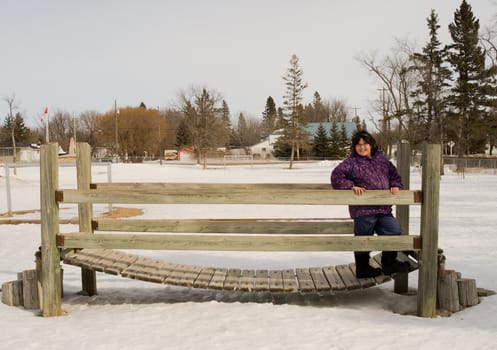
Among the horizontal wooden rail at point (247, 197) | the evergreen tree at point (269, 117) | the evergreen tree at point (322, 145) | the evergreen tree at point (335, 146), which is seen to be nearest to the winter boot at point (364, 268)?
the horizontal wooden rail at point (247, 197)

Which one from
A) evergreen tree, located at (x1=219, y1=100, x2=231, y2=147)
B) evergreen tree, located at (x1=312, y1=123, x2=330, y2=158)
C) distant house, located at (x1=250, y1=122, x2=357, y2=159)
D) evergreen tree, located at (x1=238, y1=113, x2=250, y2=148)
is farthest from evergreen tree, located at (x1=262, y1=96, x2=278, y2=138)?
evergreen tree, located at (x1=312, y1=123, x2=330, y2=158)

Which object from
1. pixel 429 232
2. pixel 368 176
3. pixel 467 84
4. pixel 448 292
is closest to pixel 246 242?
pixel 368 176

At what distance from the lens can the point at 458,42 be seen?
41625 mm

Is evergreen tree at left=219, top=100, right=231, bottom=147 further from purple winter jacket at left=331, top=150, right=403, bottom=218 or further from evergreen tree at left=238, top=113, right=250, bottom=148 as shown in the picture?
purple winter jacket at left=331, top=150, right=403, bottom=218

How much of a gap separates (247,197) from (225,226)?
0.84m

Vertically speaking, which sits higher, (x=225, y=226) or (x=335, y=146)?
(x=335, y=146)

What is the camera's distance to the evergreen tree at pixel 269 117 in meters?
118

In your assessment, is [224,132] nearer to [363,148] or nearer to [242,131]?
[242,131]

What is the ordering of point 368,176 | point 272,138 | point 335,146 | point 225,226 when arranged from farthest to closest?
1. point 272,138
2. point 335,146
3. point 225,226
4. point 368,176

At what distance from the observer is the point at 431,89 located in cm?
3416

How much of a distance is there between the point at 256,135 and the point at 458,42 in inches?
3113

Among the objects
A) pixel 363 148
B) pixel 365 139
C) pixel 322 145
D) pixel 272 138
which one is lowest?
pixel 363 148

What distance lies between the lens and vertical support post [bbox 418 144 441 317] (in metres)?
4.67

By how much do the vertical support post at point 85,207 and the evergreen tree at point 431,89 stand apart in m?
31.2
